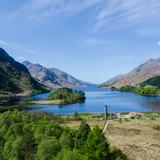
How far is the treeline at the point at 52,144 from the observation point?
193 ft

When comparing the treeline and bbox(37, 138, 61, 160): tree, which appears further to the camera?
bbox(37, 138, 61, 160): tree

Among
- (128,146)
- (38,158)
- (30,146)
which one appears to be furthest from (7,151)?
(128,146)

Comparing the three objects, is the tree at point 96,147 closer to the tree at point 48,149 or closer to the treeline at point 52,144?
the treeline at point 52,144

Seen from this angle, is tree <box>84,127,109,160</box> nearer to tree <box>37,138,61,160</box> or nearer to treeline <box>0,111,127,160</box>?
treeline <box>0,111,127,160</box>

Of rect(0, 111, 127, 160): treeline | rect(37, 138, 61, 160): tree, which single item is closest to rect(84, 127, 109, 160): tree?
rect(0, 111, 127, 160): treeline

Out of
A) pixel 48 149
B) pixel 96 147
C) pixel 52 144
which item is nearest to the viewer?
pixel 96 147

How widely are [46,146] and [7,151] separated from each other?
36.9 ft

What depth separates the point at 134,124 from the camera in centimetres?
10450

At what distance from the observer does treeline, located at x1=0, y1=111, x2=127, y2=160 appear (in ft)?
193

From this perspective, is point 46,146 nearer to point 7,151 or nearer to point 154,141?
point 7,151

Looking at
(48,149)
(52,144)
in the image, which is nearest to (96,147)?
(52,144)

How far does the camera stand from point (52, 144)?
63.2m

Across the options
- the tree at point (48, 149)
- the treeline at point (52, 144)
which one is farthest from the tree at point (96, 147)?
the tree at point (48, 149)

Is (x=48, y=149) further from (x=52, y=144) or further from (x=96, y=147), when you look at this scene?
(x=96, y=147)
